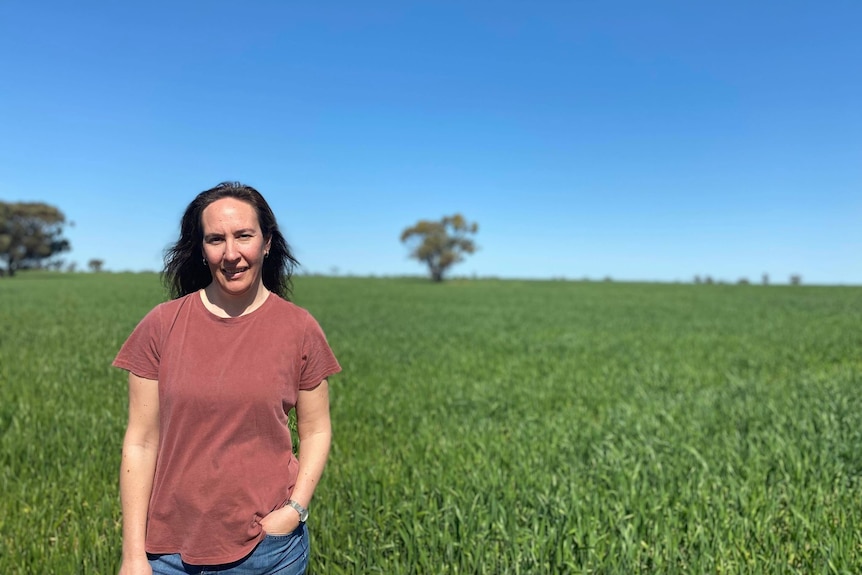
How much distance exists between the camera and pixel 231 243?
5.28 ft

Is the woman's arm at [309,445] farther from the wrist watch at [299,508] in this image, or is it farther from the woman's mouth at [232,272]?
the woman's mouth at [232,272]

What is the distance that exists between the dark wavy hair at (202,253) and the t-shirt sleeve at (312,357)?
0.34m

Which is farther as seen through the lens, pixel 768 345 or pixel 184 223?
pixel 768 345

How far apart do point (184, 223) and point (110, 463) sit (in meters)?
4.02

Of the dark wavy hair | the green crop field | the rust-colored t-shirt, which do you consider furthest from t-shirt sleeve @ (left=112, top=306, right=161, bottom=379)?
the green crop field

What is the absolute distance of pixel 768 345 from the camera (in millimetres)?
14180

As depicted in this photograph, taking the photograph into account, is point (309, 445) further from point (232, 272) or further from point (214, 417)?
point (232, 272)

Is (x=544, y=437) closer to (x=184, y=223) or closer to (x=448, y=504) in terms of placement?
(x=448, y=504)

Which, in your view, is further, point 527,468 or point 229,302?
Result: point 527,468

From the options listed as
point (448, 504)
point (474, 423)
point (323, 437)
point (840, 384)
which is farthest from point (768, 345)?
point (323, 437)

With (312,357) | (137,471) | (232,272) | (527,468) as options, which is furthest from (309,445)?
(527,468)

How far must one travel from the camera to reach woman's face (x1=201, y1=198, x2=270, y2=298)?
1.62 metres

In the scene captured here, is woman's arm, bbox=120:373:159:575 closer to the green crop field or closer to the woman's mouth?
the woman's mouth

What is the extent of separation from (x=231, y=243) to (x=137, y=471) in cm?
88
